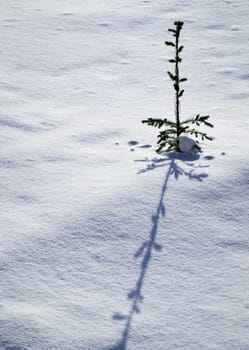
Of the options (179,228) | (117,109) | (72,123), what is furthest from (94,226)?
(117,109)

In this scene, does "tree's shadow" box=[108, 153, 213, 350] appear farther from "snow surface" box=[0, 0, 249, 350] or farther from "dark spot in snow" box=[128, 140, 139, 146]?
"dark spot in snow" box=[128, 140, 139, 146]

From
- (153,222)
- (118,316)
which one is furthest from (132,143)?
(118,316)

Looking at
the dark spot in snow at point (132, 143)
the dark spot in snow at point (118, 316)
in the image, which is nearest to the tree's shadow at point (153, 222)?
the dark spot in snow at point (118, 316)

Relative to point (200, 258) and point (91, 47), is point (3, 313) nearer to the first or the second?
point (200, 258)

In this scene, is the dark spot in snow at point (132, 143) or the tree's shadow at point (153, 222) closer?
the tree's shadow at point (153, 222)

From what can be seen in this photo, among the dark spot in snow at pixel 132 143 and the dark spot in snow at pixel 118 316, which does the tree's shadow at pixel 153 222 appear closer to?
the dark spot in snow at pixel 118 316

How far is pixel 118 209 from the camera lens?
324 cm

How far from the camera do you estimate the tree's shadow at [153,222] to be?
2.42 m

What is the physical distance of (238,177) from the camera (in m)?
3.63

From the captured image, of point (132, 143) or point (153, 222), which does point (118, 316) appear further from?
→ point (132, 143)

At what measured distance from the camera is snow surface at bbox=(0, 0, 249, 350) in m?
2.40

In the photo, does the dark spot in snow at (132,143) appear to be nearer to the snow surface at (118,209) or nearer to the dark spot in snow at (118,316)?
the snow surface at (118,209)

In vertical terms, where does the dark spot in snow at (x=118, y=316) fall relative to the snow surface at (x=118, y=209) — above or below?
below

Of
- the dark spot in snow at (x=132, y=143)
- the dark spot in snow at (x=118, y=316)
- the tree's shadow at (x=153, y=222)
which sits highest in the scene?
the dark spot in snow at (x=132, y=143)
